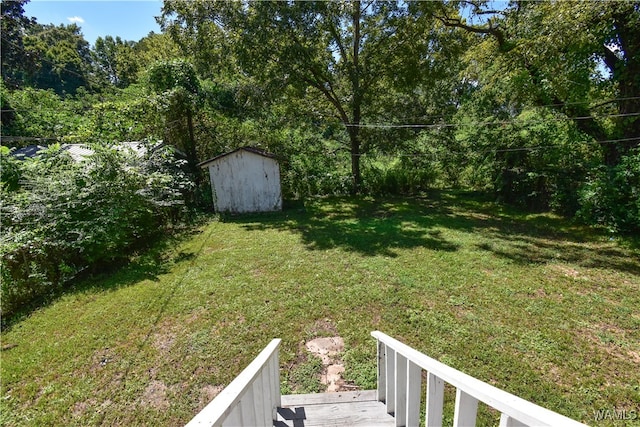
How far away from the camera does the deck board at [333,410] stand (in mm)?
2182

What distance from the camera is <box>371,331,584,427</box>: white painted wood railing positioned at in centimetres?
78

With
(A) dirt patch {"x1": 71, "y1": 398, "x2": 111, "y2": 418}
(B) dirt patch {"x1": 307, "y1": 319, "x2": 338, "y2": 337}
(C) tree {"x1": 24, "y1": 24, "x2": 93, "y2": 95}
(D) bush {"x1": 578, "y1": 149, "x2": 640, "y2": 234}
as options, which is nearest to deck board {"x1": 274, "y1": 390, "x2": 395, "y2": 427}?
(B) dirt patch {"x1": 307, "y1": 319, "x2": 338, "y2": 337}

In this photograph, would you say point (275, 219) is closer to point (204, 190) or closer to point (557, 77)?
point (204, 190)

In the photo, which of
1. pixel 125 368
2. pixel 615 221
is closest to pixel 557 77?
pixel 615 221

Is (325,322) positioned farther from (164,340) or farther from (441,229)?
(441,229)

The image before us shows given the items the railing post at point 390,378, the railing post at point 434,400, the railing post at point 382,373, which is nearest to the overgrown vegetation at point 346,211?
the railing post at point 382,373

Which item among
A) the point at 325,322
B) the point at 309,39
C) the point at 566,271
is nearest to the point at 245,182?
the point at 309,39

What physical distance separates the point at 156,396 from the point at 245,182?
7811 mm

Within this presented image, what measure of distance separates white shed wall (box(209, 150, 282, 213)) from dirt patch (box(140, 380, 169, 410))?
758 centimetres

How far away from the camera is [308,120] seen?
1238 cm

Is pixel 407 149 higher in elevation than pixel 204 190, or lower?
higher

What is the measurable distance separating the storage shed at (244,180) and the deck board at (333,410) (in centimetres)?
810

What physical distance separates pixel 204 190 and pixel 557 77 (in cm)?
1095

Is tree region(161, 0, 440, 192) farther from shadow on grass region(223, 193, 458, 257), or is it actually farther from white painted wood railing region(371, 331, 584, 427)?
white painted wood railing region(371, 331, 584, 427)
